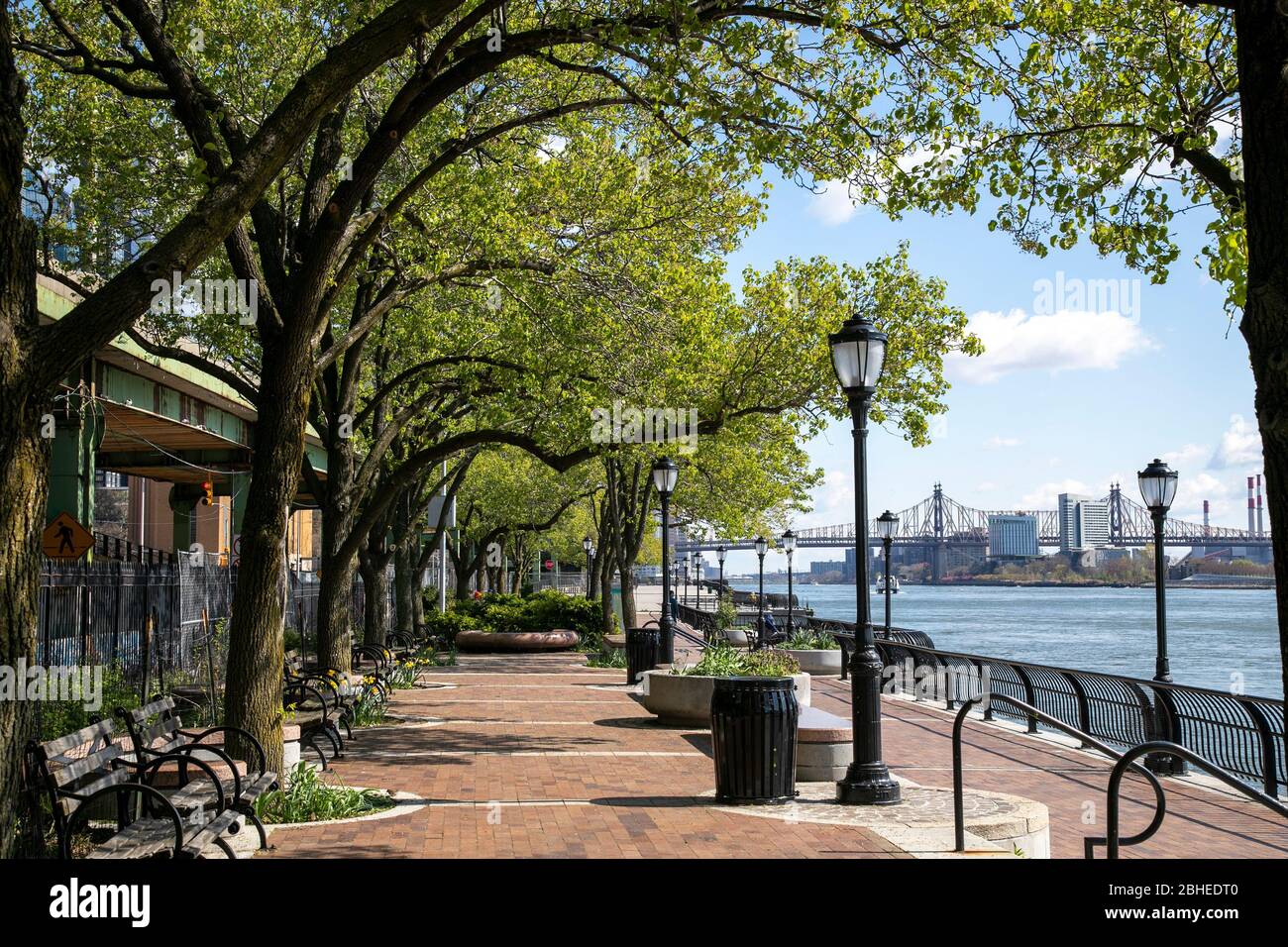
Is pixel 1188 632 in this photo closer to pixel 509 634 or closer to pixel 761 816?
pixel 509 634

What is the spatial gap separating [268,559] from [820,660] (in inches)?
690

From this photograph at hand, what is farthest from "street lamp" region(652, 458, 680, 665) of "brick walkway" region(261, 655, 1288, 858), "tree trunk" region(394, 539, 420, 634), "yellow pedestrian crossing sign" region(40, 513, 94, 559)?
"tree trunk" region(394, 539, 420, 634)

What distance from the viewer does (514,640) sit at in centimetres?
3203

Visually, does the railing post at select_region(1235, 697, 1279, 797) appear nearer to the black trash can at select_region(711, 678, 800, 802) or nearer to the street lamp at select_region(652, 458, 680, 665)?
the black trash can at select_region(711, 678, 800, 802)

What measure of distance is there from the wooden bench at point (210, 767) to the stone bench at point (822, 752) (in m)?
4.80

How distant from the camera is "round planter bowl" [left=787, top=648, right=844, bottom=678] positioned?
25625 mm

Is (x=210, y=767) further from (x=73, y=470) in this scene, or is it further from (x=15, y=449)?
(x=73, y=470)

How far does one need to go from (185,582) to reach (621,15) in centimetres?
1221

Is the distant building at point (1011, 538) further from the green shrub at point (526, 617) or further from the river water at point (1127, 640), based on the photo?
the green shrub at point (526, 617)

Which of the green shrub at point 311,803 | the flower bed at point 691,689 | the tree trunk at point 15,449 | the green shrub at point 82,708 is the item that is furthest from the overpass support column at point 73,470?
the tree trunk at point 15,449

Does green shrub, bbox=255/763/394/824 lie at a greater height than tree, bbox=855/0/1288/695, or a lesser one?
lesser

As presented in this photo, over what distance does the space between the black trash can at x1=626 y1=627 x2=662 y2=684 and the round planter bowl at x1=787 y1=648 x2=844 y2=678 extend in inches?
172

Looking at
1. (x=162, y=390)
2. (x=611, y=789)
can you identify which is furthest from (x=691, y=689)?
(x=162, y=390)
